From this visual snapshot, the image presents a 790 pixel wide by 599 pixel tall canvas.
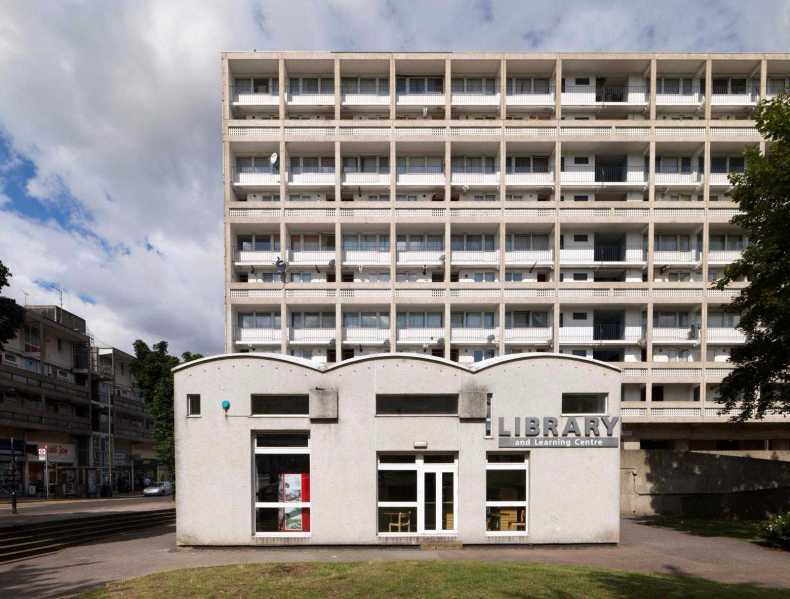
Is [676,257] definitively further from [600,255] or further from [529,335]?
[529,335]

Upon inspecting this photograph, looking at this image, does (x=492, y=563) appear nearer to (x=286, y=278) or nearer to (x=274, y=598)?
(x=274, y=598)

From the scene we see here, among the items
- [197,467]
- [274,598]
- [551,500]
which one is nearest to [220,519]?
[197,467]

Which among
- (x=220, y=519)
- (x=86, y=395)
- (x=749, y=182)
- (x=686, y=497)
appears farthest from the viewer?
(x=86, y=395)

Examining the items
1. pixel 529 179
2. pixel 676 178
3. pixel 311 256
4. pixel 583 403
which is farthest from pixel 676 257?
pixel 311 256

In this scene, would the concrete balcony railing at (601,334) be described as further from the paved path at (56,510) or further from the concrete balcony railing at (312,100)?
the paved path at (56,510)

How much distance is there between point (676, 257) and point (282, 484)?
3104 cm

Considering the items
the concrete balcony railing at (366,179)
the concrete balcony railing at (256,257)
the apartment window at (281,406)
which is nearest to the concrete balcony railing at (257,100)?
the concrete balcony railing at (366,179)

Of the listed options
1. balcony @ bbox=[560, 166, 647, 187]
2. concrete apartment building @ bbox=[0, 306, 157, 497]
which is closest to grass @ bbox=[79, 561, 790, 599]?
balcony @ bbox=[560, 166, 647, 187]

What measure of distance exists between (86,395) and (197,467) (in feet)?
155

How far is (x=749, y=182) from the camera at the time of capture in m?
18.6

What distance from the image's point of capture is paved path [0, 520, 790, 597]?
12.0 meters

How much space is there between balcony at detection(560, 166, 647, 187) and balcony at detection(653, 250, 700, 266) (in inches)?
204

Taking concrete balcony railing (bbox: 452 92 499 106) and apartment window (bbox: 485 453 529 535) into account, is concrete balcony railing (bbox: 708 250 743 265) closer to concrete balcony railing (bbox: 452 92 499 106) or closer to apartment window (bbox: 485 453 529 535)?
concrete balcony railing (bbox: 452 92 499 106)

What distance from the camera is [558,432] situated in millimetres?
15000
